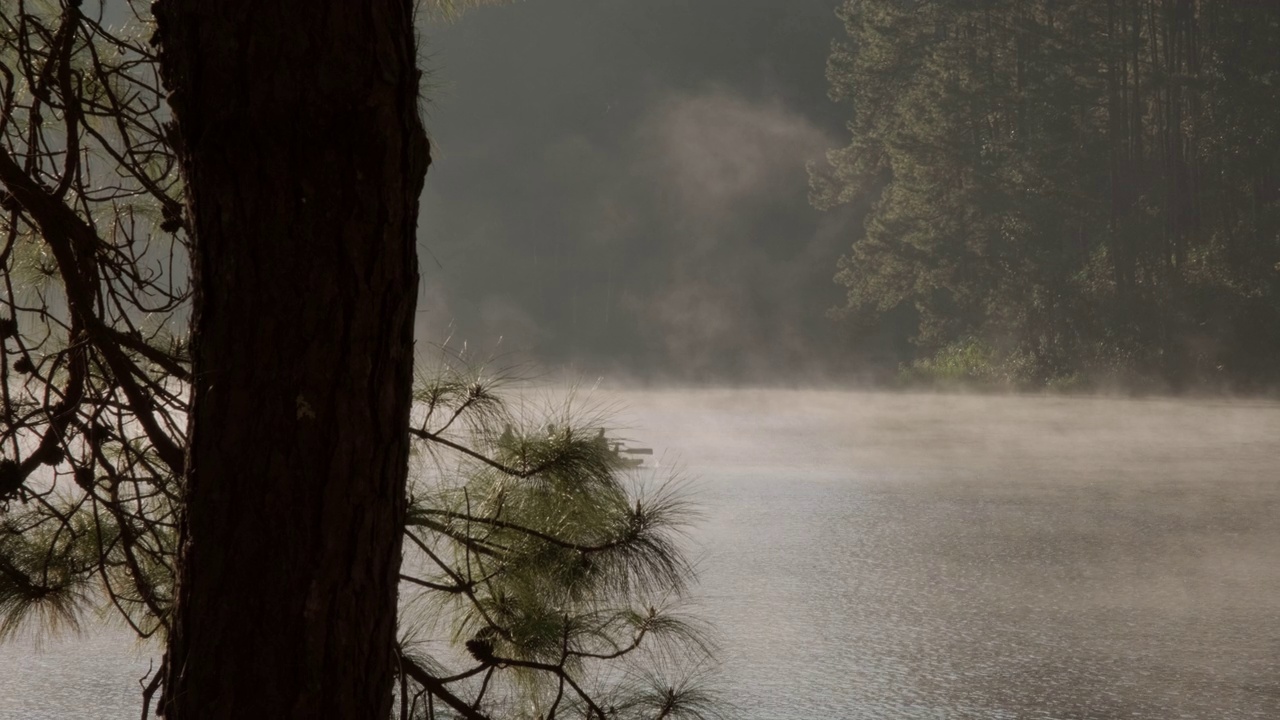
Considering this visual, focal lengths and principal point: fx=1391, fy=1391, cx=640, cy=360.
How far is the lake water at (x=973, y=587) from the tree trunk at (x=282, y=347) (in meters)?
0.57

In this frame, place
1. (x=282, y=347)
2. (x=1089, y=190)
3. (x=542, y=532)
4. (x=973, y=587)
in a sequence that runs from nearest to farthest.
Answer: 1. (x=282, y=347)
2. (x=542, y=532)
3. (x=973, y=587)
4. (x=1089, y=190)

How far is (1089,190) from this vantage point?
11742 millimetres

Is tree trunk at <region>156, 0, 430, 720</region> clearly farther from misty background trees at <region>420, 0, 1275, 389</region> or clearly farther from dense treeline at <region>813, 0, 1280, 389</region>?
misty background trees at <region>420, 0, 1275, 389</region>

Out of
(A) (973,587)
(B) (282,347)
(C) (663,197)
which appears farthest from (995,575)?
(C) (663,197)

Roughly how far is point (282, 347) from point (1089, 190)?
11.7m

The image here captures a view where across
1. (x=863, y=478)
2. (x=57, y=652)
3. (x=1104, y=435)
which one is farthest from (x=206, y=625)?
(x=1104, y=435)

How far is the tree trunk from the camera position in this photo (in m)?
0.87

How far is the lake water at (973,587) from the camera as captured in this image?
2.44 meters

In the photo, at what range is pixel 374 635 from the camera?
0.92 meters

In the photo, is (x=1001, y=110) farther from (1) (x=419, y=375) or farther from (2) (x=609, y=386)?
(1) (x=419, y=375)

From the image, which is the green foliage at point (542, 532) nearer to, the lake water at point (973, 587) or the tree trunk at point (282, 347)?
the lake water at point (973, 587)

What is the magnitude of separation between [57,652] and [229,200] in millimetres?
2228

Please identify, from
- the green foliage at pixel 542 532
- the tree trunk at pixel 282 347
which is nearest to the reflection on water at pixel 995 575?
the green foliage at pixel 542 532

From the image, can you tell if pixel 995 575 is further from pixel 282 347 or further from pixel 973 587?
pixel 282 347
